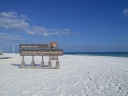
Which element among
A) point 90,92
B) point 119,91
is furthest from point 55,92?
point 119,91

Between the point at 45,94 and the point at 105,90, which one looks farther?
the point at 105,90

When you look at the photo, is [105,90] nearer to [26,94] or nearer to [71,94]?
[71,94]

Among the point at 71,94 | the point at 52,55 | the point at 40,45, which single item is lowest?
the point at 71,94

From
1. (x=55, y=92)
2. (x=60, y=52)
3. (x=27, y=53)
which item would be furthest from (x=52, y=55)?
(x=55, y=92)

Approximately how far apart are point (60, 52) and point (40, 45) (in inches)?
81.1

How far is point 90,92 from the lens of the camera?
5.37m

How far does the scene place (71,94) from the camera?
17.1 ft

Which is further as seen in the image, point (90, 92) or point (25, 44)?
point (25, 44)

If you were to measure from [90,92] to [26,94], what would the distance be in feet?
7.93

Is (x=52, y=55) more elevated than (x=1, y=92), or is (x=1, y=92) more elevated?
(x=52, y=55)

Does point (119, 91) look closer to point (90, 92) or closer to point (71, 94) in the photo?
point (90, 92)

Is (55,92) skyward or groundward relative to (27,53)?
groundward

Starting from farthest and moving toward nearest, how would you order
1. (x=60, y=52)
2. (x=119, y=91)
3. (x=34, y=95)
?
(x=60, y=52)
(x=119, y=91)
(x=34, y=95)

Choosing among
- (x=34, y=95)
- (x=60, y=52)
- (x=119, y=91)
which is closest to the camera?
(x=34, y=95)
